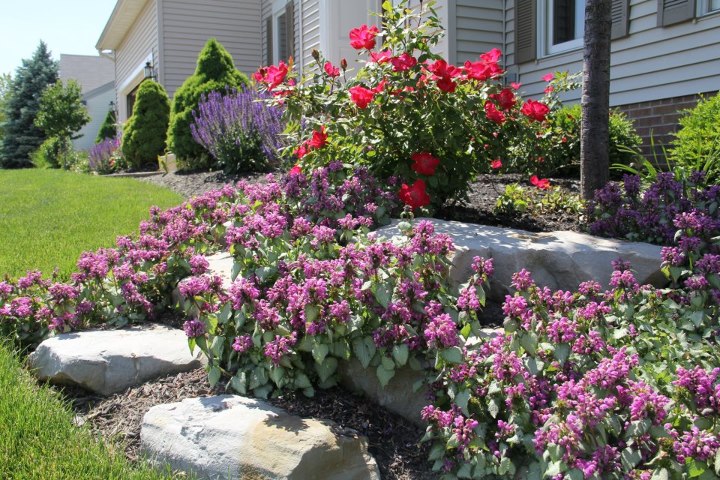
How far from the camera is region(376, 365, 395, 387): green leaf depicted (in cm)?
221

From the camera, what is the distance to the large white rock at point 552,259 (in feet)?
9.84

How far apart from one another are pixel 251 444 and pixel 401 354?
1.91 ft

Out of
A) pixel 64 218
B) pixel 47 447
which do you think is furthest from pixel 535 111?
pixel 64 218

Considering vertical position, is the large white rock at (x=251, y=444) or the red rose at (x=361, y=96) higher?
the red rose at (x=361, y=96)

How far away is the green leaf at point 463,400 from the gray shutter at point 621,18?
5.66 metres

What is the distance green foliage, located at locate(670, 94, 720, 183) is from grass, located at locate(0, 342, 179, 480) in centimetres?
340

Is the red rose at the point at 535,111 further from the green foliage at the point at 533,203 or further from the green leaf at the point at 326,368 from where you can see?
the green leaf at the point at 326,368

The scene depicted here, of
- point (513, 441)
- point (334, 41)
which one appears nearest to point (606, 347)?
point (513, 441)

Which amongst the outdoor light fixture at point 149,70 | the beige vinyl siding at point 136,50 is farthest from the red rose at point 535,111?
the outdoor light fixture at point 149,70

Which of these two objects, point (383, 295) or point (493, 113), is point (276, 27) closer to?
point (493, 113)

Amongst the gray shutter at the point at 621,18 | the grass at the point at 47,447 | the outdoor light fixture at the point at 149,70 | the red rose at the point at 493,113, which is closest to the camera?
the grass at the point at 47,447

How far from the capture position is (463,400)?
2070 millimetres

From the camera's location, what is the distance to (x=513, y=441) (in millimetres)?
1960

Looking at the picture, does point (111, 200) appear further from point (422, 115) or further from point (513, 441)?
point (513, 441)
